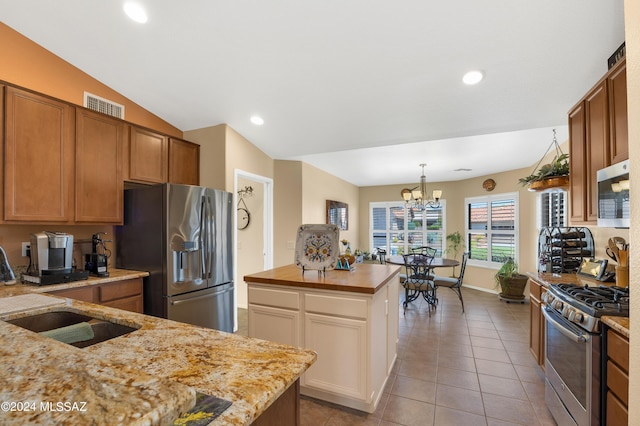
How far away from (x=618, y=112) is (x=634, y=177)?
A: 55.6 inches

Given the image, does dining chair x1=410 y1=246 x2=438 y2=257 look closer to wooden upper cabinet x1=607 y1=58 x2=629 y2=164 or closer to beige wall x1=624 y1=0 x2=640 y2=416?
wooden upper cabinet x1=607 y1=58 x2=629 y2=164

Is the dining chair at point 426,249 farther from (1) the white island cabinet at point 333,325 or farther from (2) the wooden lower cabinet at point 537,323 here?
(1) the white island cabinet at point 333,325

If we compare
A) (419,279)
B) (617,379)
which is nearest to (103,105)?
(617,379)

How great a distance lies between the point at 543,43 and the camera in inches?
76.5

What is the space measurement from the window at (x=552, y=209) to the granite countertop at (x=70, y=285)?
5.35 m

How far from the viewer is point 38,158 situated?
7.33 feet

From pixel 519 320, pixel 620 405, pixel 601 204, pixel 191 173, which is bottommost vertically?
pixel 519 320

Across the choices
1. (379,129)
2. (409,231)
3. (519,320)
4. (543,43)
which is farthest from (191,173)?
(409,231)

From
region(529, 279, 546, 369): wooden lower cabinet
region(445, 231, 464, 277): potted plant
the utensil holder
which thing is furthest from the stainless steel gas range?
region(445, 231, 464, 277): potted plant

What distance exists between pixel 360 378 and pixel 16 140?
119 inches

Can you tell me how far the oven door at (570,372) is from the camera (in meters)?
1.51

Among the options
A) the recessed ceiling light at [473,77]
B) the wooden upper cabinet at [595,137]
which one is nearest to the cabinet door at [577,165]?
the wooden upper cabinet at [595,137]

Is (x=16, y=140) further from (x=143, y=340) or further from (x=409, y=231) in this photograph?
(x=409, y=231)

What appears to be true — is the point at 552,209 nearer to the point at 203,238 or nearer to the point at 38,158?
the point at 203,238
